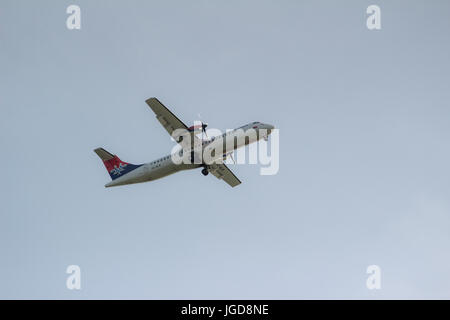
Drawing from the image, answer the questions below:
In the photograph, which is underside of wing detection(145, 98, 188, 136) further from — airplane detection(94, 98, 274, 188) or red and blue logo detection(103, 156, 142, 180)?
red and blue logo detection(103, 156, 142, 180)

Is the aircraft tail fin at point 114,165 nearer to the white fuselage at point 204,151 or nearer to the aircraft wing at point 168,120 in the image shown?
the white fuselage at point 204,151

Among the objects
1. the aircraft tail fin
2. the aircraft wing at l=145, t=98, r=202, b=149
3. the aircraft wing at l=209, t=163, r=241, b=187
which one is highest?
the aircraft wing at l=145, t=98, r=202, b=149

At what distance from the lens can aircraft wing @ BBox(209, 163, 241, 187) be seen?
149 feet

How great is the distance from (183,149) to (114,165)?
336 inches

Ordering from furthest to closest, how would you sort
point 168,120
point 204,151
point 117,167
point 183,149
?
point 117,167 → point 183,149 → point 204,151 → point 168,120

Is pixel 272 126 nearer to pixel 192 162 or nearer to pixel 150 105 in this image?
pixel 192 162

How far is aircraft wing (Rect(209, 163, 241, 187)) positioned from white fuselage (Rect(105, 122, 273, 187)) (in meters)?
1.65

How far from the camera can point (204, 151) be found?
1614 inches

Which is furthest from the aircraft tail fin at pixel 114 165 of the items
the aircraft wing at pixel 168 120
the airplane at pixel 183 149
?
the aircraft wing at pixel 168 120

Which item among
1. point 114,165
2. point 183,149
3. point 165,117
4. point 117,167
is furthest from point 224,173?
point 114,165

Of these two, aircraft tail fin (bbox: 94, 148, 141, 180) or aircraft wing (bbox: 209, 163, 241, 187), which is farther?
aircraft wing (bbox: 209, 163, 241, 187)

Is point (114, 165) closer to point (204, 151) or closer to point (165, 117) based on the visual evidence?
point (165, 117)

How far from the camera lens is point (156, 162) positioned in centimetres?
4225

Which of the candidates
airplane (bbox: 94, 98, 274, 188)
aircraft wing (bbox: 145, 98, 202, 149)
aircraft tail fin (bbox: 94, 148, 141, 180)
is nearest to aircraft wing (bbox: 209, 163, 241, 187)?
airplane (bbox: 94, 98, 274, 188)
